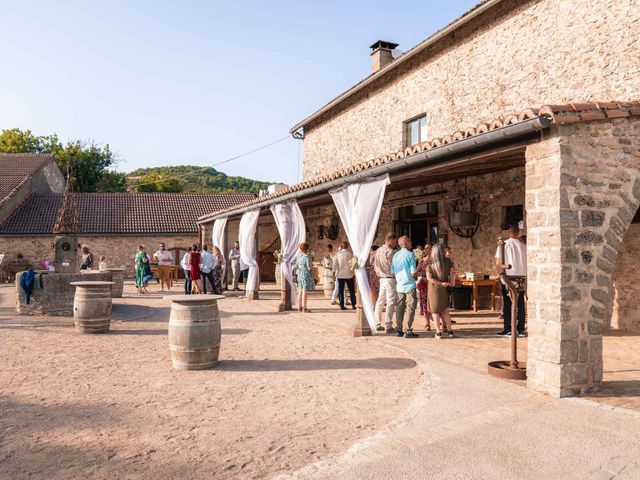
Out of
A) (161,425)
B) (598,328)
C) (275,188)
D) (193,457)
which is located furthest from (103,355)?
(275,188)

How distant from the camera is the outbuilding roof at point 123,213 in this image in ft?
73.9

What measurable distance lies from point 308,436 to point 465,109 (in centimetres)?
885

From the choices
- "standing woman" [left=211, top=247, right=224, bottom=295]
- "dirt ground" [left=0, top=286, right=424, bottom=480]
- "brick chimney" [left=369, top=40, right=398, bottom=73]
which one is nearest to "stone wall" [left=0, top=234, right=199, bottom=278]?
"standing woman" [left=211, top=247, right=224, bottom=295]

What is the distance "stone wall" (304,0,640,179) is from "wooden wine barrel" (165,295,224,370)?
661cm

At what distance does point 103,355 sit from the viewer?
629cm

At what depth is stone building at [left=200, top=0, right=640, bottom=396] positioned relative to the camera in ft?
14.5

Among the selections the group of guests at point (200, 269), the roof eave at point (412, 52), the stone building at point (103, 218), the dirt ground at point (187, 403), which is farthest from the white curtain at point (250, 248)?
the stone building at point (103, 218)

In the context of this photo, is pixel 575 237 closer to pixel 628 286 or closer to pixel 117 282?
pixel 628 286

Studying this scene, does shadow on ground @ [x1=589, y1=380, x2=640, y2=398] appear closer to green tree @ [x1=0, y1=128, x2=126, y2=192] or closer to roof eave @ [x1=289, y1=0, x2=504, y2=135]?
roof eave @ [x1=289, y1=0, x2=504, y2=135]

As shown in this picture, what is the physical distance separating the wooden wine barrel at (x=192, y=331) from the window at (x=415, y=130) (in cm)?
834

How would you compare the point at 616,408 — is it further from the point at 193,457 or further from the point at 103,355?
the point at 103,355

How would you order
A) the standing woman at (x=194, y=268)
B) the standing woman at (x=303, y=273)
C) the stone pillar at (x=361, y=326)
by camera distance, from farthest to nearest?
the standing woman at (x=194, y=268) < the standing woman at (x=303, y=273) < the stone pillar at (x=361, y=326)

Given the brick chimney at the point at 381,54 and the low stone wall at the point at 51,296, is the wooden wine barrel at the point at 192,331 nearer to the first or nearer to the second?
the low stone wall at the point at 51,296

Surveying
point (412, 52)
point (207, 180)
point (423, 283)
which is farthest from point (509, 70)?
point (207, 180)
